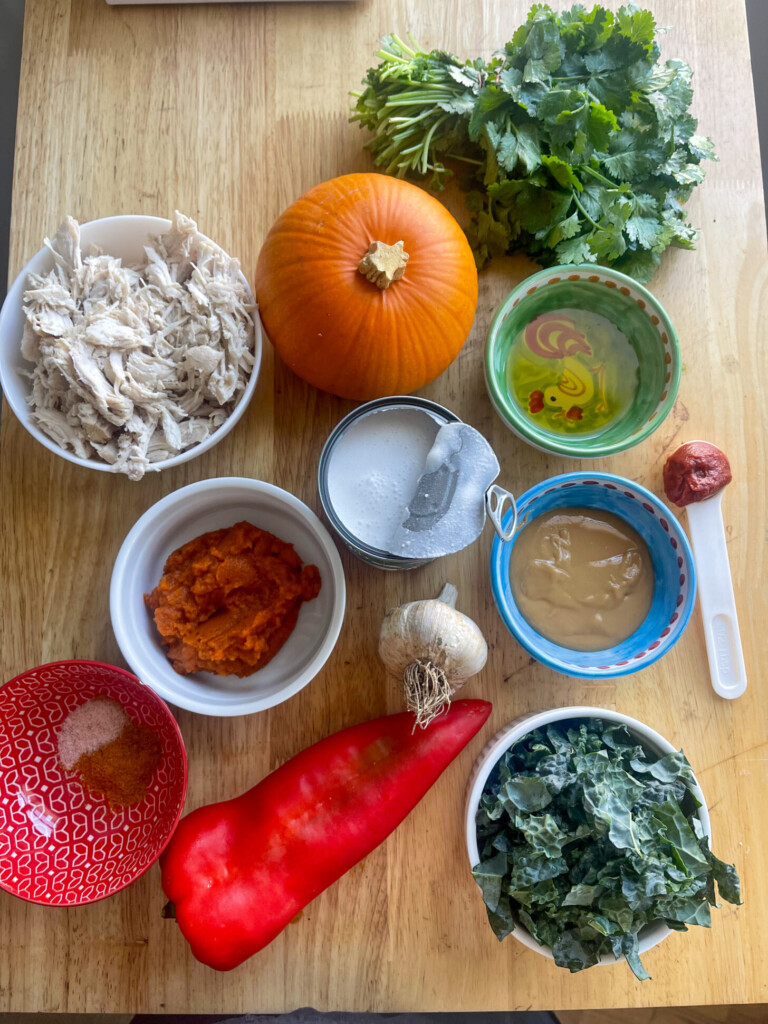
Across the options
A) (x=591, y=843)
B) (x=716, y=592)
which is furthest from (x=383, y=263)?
(x=591, y=843)

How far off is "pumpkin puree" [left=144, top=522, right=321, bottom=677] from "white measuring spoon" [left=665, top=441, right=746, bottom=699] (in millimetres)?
651

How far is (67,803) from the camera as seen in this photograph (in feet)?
3.81

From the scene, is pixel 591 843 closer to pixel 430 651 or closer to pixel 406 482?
pixel 430 651

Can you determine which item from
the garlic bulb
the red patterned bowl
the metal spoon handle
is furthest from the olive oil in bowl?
the red patterned bowl

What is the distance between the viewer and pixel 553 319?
125 cm

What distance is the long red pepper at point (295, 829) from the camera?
1.09 meters

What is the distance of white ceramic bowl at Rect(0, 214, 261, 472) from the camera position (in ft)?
3.67

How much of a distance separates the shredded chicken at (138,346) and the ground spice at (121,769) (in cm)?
43

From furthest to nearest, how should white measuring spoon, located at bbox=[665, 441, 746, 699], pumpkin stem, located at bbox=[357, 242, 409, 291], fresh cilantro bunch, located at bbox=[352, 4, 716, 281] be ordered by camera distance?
white measuring spoon, located at bbox=[665, 441, 746, 699], fresh cilantro bunch, located at bbox=[352, 4, 716, 281], pumpkin stem, located at bbox=[357, 242, 409, 291]

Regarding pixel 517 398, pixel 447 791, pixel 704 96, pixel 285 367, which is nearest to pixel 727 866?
pixel 447 791

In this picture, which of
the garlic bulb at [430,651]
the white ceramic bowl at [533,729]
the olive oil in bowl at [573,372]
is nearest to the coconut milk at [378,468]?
the garlic bulb at [430,651]

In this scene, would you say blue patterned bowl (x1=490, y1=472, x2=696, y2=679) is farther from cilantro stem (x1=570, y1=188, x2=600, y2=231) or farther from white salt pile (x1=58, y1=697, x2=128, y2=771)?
white salt pile (x1=58, y1=697, x2=128, y2=771)

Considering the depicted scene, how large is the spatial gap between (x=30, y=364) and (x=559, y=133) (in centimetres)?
91

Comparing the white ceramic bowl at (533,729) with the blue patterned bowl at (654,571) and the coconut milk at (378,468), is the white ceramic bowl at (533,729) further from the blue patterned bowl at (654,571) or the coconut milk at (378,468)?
the coconut milk at (378,468)
